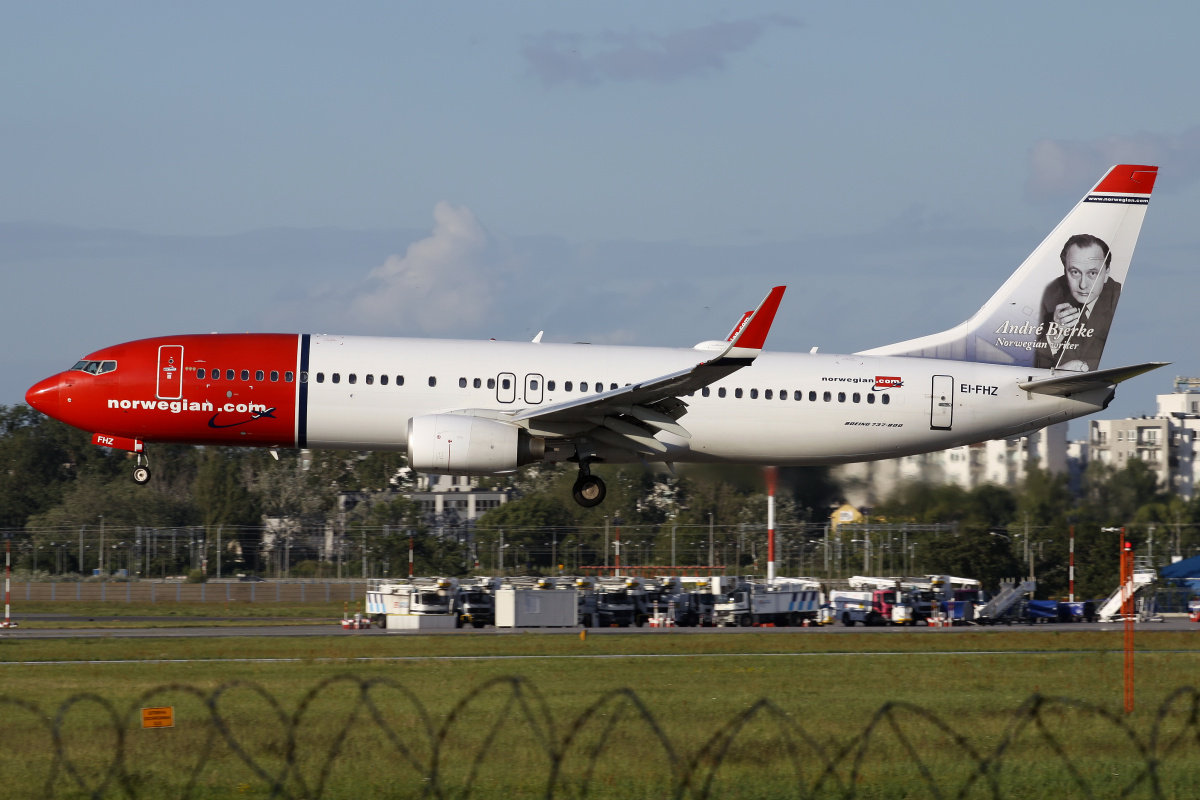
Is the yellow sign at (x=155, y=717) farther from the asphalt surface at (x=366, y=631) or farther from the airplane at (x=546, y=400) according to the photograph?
the asphalt surface at (x=366, y=631)

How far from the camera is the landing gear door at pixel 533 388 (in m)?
32.5

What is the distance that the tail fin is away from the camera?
36.6 meters

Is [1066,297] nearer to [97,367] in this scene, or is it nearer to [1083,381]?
[1083,381]

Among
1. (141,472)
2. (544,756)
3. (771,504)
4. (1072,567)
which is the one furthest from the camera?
(1072,567)

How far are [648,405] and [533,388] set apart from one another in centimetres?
284

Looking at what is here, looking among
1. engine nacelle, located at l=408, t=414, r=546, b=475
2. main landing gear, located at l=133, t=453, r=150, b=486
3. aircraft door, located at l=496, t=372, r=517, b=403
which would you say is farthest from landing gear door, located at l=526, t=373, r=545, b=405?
main landing gear, located at l=133, t=453, r=150, b=486

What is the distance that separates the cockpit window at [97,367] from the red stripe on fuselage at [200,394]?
118 millimetres

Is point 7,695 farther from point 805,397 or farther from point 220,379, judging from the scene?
point 805,397

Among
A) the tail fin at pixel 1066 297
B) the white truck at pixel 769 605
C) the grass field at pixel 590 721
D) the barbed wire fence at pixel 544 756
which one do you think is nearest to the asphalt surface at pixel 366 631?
the white truck at pixel 769 605

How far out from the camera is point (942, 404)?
34.6 metres

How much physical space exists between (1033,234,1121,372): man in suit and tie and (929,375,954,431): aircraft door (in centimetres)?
343

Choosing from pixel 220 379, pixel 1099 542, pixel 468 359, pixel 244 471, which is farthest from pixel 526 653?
pixel 244 471

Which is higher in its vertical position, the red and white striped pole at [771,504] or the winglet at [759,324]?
the winglet at [759,324]

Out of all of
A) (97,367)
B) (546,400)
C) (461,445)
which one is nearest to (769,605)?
(546,400)
